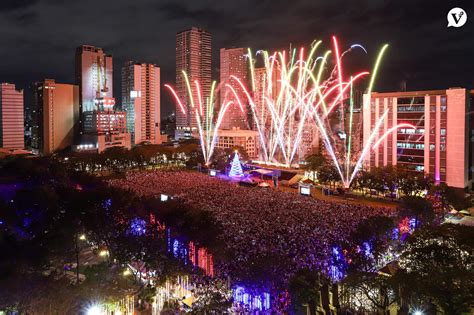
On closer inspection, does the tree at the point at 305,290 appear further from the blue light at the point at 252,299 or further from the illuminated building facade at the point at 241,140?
the illuminated building facade at the point at 241,140

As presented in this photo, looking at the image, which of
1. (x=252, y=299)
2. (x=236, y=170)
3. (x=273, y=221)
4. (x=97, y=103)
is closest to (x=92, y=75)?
(x=97, y=103)

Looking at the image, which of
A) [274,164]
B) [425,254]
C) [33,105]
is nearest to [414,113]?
[274,164]

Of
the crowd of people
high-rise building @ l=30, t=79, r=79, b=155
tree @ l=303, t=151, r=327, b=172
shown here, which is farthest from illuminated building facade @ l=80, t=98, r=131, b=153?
the crowd of people

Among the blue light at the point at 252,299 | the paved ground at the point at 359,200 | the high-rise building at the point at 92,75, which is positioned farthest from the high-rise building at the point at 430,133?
the high-rise building at the point at 92,75

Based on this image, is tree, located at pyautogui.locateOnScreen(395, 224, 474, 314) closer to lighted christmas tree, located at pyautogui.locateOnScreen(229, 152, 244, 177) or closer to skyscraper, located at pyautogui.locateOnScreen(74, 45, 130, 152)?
lighted christmas tree, located at pyautogui.locateOnScreen(229, 152, 244, 177)

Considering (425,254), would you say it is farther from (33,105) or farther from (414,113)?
(33,105)
